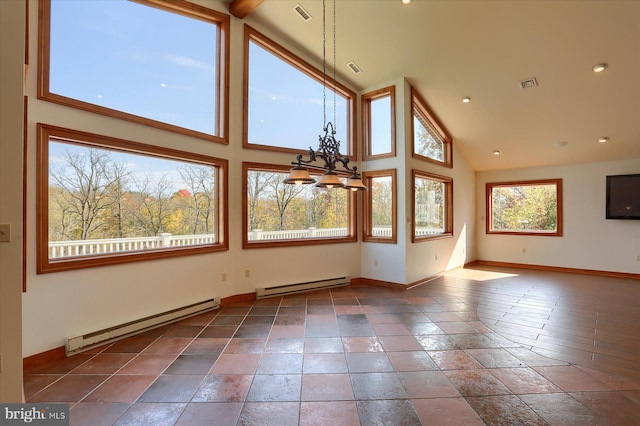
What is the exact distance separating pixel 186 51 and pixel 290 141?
1.95 meters

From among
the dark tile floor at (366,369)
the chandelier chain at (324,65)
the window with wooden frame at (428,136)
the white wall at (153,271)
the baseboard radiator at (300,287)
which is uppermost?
the chandelier chain at (324,65)

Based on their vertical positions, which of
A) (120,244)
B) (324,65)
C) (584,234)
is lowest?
(584,234)

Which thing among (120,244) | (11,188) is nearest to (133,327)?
(120,244)

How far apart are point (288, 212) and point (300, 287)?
4.26 ft

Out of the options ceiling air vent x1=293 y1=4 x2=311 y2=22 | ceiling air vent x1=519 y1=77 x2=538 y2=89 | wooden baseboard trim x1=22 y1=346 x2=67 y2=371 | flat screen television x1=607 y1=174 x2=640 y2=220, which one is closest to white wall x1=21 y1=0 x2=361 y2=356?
wooden baseboard trim x1=22 y1=346 x2=67 y2=371

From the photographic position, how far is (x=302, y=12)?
420 cm

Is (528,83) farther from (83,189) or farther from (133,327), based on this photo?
→ (133,327)

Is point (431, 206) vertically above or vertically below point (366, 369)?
above

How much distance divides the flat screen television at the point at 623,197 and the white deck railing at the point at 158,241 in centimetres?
428

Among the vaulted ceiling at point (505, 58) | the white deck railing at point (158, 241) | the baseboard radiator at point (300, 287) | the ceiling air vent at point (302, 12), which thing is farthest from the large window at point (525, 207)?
the ceiling air vent at point (302, 12)

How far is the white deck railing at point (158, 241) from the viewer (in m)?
2.92

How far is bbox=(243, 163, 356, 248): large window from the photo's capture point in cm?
455

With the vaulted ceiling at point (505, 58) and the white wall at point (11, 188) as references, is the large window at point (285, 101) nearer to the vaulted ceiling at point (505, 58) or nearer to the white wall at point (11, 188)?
the vaulted ceiling at point (505, 58)

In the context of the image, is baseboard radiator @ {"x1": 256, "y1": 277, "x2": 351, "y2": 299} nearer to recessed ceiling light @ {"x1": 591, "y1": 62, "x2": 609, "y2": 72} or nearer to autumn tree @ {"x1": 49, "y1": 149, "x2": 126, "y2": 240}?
autumn tree @ {"x1": 49, "y1": 149, "x2": 126, "y2": 240}
